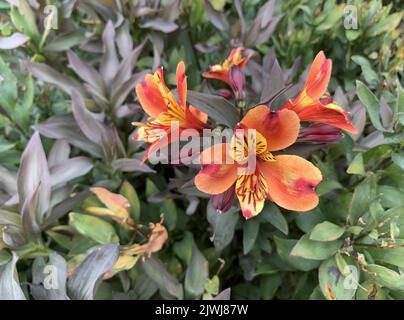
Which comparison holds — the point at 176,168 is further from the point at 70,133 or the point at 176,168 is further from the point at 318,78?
the point at 318,78

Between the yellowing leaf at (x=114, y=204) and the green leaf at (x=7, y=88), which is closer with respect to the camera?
the yellowing leaf at (x=114, y=204)

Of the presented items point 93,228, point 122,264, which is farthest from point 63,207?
point 122,264

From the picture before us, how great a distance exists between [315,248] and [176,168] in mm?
392

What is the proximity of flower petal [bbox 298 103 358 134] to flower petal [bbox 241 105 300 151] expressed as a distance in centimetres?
6

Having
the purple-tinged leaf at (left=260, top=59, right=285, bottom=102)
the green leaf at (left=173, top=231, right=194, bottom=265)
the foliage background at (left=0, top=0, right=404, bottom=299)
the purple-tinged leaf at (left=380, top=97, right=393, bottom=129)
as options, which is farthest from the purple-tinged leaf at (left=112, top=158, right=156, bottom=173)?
the purple-tinged leaf at (left=380, top=97, right=393, bottom=129)

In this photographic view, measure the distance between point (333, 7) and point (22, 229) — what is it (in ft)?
3.46

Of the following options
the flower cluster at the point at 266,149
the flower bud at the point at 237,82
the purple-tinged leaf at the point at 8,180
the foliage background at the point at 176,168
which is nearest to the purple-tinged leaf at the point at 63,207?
the foliage background at the point at 176,168

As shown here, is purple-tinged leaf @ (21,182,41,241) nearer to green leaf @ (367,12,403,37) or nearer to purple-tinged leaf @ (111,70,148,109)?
purple-tinged leaf @ (111,70,148,109)

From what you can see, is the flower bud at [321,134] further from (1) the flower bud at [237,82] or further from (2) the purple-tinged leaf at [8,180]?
(2) the purple-tinged leaf at [8,180]

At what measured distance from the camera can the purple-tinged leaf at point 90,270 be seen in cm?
94

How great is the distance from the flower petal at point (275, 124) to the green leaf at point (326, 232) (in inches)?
12.4

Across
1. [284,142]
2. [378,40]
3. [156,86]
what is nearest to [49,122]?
[156,86]

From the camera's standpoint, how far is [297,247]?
98cm
